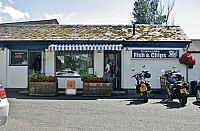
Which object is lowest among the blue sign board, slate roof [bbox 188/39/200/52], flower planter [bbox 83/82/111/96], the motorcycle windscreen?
flower planter [bbox 83/82/111/96]

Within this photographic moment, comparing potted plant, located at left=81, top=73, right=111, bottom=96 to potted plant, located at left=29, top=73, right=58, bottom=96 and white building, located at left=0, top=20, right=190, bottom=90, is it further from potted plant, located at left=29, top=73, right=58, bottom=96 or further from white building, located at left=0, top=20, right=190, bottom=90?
white building, located at left=0, top=20, right=190, bottom=90

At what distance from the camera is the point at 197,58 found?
13625 mm

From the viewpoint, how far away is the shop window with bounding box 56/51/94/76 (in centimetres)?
1288

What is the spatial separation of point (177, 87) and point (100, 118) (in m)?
3.86

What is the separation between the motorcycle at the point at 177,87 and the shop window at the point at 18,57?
7885mm

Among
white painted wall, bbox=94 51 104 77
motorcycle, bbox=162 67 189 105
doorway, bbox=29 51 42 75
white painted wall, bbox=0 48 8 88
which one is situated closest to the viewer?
motorcycle, bbox=162 67 189 105

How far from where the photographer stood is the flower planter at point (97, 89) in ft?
35.7

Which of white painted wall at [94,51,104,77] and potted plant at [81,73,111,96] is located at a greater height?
white painted wall at [94,51,104,77]

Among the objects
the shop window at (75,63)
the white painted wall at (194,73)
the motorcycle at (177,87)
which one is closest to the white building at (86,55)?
the shop window at (75,63)

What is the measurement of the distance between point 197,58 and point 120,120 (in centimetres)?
927

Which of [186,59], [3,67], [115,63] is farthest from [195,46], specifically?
[3,67]

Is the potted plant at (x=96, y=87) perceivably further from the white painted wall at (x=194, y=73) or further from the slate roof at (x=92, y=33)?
the white painted wall at (x=194, y=73)

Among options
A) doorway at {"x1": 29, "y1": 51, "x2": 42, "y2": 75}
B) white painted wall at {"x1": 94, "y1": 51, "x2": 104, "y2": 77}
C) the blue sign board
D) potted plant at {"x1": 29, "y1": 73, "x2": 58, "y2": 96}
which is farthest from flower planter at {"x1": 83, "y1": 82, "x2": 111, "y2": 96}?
doorway at {"x1": 29, "y1": 51, "x2": 42, "y2": 75}

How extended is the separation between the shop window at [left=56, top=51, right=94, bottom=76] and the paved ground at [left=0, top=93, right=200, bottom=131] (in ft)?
15.0
